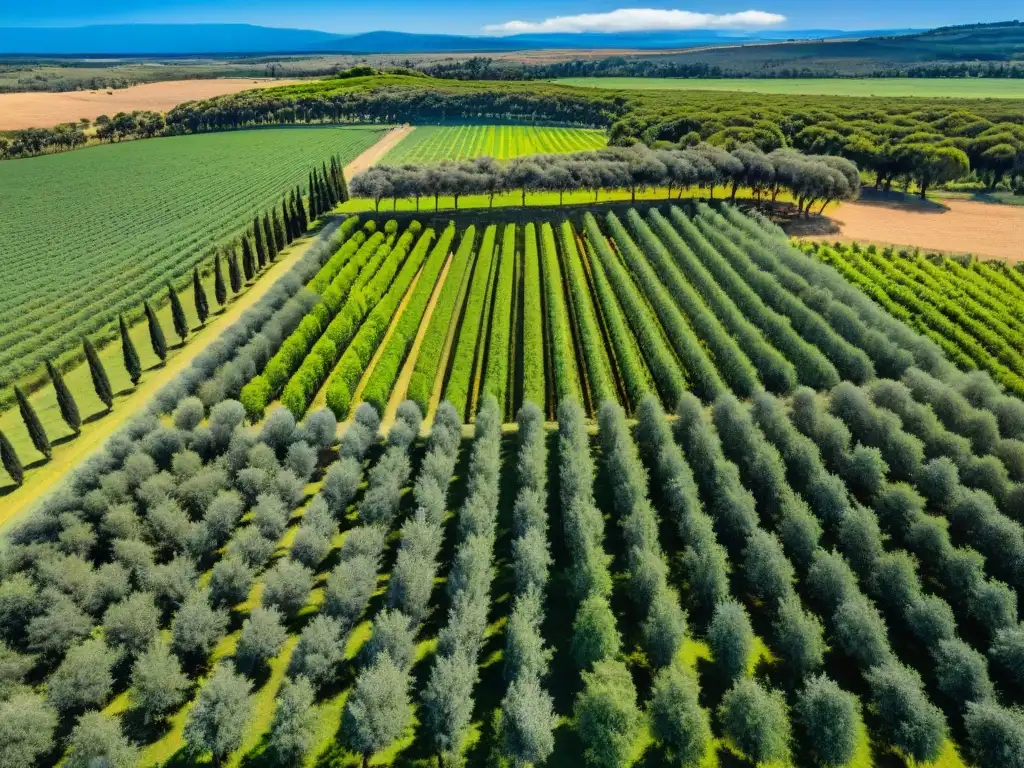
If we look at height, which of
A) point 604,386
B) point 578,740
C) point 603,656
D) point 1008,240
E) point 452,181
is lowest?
point 578,740

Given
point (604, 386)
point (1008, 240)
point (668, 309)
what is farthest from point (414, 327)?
point (1008, 240)

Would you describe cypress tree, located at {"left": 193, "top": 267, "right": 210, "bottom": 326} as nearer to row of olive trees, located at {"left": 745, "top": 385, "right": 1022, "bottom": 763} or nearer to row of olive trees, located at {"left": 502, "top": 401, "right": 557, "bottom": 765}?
row of olive trees, located at {"left": 502, "top": 401, "right": 557, "bottom": 765}

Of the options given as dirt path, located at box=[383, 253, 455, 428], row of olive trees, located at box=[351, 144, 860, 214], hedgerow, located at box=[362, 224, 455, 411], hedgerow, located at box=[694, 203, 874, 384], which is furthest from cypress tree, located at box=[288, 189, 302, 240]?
hedgerow, located at box=[694, 203, 874, 384]

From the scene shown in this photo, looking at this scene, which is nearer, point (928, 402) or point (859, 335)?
point (928, 402)

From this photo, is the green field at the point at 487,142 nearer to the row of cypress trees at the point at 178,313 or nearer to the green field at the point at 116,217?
the green field at the point at 116,217

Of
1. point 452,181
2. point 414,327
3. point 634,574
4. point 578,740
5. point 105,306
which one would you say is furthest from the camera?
point 452,181

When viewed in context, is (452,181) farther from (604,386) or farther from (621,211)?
→ (604,386)

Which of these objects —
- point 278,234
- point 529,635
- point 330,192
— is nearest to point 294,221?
point 278,234
